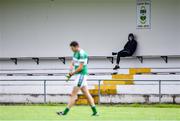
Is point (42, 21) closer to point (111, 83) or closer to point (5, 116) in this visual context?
point (111, 83)

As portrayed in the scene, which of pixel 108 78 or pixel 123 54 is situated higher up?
pixel 123 54

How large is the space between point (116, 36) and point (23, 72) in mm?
3737

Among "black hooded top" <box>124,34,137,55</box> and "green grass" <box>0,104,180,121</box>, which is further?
"black hooded top" <box>124,34,137,55</box>

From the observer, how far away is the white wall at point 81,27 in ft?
93.1

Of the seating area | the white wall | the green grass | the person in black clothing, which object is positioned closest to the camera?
the green grass

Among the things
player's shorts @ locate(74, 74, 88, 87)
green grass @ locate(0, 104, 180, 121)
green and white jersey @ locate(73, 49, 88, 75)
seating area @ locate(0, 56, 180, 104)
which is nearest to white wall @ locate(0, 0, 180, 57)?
seating area @ locate(0, 56, 180, 104)

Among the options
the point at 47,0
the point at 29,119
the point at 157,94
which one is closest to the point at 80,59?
the point at 29,119

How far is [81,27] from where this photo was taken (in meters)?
29.2

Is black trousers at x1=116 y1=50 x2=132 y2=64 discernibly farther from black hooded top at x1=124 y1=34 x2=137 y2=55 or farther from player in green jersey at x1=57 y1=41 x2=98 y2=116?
player in green jersey at x1=57 y1=41 x2=98 y2=116

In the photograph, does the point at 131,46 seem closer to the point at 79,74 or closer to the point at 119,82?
the point at 119,82

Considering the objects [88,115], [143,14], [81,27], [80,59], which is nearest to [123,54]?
[143,14]

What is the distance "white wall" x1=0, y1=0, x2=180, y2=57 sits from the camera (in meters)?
28.4

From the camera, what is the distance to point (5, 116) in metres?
20.4

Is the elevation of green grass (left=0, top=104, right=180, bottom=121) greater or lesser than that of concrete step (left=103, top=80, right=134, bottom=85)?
lesser
